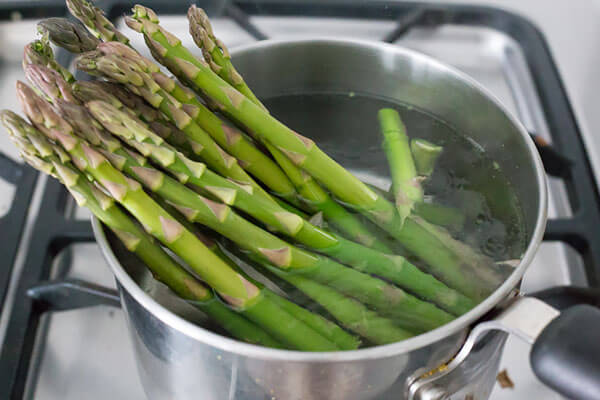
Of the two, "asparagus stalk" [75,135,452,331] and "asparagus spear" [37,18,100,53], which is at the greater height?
"asparagus spear" [37,18,100,53]

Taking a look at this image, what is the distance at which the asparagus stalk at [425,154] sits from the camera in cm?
61

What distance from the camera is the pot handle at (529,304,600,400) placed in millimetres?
320

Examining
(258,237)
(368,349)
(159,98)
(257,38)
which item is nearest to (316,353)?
(368,349)

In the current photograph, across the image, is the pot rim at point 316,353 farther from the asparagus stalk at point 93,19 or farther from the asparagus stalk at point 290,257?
the asparagus stalk at point 93,19

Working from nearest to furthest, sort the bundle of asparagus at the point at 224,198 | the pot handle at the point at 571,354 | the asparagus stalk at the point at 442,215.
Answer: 1. the pot handle at the point at 571,354
2. the bundle of asparagus at the point at 224,198
3. the asparagus stalk at the point at 442,215

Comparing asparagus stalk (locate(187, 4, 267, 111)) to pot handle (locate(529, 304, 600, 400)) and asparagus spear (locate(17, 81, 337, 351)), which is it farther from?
pot handle (locate(529, 304, 600, 400))

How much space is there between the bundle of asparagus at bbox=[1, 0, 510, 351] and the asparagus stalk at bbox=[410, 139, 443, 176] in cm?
6

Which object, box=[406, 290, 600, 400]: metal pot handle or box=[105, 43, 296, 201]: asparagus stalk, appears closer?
box=[406, 290, 600, 400]: metal pot handle

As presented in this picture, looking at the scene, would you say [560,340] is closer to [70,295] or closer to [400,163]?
[400,163]

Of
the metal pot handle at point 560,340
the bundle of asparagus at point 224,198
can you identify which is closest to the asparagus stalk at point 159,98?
the bundle of asparagus at point 224,198

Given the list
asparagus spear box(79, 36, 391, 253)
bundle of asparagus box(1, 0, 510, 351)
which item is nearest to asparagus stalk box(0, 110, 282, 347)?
bundle of asparagus box(1, 0, 510, 351)

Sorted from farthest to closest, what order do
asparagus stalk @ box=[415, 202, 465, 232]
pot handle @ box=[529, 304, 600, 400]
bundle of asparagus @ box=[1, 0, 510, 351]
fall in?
1. asparagus stalk @ box=[415, 202, 465, 232]
2. bundle of asparagus @ box=[1, 0, 510, 351]
3. pot handle @ box=[529, 304, 600, 400]

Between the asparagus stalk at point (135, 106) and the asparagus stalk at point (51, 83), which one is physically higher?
the asparagus stalk at point (51, 83)

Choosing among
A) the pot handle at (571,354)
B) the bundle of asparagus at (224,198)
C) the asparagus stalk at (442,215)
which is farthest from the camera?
the asparagus stalk at (442,215)
